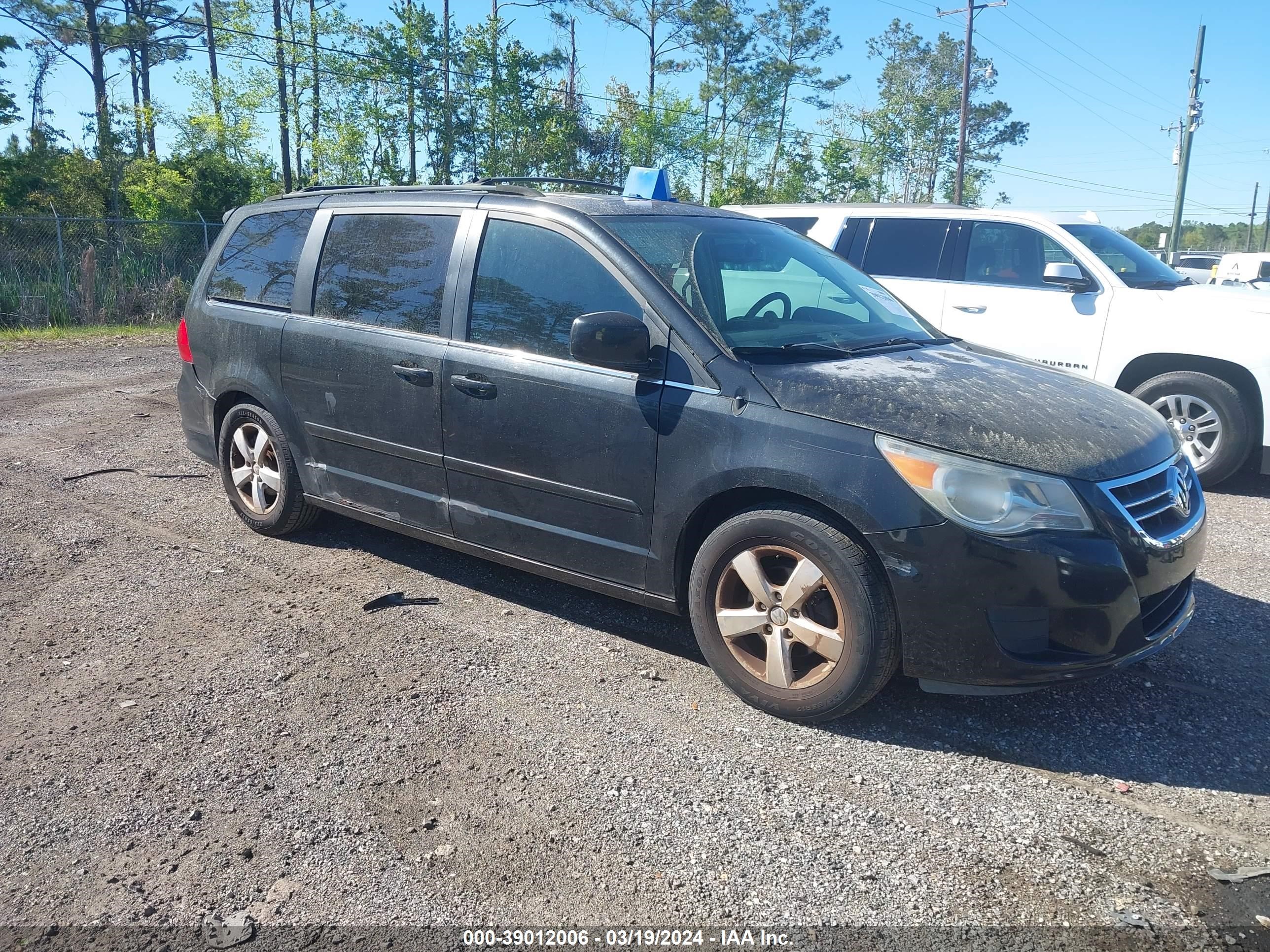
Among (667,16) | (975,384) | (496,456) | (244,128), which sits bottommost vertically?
(496,456)

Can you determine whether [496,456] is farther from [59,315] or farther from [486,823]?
[59,315]

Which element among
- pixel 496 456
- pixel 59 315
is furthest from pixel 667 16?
pixel 496 456

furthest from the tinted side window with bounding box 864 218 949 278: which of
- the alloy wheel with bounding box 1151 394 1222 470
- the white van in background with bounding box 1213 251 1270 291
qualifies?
the white van in background with bounding box 1213 251 1270 291

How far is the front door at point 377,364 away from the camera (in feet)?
14.4

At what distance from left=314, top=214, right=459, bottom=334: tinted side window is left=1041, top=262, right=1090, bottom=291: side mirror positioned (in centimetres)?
487

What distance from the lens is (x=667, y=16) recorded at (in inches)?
1861

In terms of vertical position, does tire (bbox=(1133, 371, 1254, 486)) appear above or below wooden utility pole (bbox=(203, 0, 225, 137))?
below

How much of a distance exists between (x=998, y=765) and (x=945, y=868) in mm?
666

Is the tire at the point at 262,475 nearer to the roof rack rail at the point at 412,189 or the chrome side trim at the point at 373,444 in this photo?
the chrome side trim at the point at 373,444

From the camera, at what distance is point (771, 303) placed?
410 centimetres

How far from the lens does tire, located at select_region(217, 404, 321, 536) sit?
5160 millimetres

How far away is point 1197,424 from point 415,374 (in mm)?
Answer: 5576

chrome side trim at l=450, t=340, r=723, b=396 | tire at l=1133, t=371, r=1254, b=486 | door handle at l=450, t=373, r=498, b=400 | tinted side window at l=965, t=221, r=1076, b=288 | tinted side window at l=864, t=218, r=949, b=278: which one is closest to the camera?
chrome side trim at l=450, t=340, r=723, b=396

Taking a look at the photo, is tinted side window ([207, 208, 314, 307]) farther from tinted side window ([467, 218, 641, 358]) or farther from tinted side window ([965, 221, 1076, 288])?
tinted side window ([965, 221, 1076, 288])
